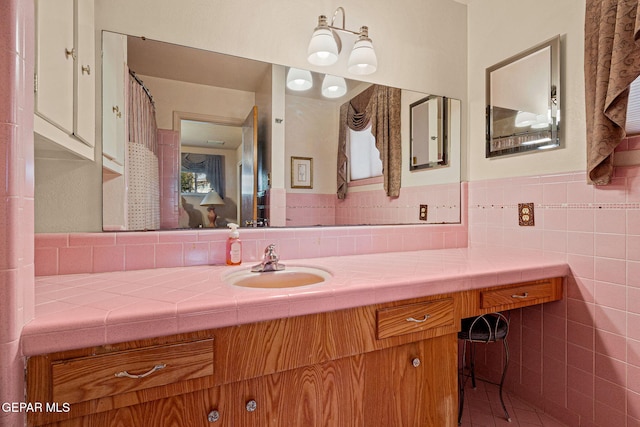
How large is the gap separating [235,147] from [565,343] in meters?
1.88

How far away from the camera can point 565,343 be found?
153 cm

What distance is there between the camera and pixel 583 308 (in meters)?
1.45

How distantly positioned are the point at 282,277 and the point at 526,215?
4.51 feet

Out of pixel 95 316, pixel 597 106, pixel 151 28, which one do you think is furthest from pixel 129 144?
pixel 597 106

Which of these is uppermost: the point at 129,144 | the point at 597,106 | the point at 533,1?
the point at 533,1

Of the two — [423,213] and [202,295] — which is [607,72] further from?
[202,295]

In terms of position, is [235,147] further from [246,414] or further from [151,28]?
[246,414]

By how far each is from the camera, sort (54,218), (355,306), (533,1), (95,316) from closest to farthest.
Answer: (95,316) < (355,306) < (54,218) < (533,1)

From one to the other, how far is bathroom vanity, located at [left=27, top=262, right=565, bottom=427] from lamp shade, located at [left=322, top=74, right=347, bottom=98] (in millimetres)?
1132

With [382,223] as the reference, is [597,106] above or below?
above

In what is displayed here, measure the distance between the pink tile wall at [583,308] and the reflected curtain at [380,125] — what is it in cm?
65

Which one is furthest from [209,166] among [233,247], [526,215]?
[526,215]

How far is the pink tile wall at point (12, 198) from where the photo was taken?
0.63 m

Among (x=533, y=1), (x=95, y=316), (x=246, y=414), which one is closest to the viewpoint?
(x=95, y=316)
